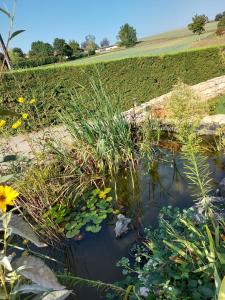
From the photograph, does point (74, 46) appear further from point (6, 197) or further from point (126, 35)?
point (6, 197)

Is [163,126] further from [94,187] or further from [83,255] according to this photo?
[83,255]

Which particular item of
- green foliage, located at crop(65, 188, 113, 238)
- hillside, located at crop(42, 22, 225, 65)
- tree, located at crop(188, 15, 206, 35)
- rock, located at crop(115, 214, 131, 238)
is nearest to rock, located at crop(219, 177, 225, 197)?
rock, located at crop(115, 214, 131, 238)

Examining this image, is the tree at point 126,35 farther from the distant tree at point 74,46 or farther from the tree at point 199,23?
the tree at point 199,23

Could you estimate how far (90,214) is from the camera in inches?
130

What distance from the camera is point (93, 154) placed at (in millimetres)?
4039

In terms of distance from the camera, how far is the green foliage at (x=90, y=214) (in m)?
3.13

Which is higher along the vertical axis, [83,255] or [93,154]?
[93,154]

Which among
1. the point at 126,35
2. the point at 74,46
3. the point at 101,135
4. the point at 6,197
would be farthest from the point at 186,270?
the point at 126,35

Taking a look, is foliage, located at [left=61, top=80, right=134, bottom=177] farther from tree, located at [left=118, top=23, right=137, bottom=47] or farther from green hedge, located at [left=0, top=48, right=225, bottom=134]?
tree, located at [left=118, top=23, right=137, bottom=47]

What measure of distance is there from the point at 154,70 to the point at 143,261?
885 centimetres

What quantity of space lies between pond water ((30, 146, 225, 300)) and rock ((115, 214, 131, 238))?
0.05m

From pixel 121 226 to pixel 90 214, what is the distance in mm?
463

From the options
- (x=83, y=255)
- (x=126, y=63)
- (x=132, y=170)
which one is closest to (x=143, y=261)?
(x=83, y=255)

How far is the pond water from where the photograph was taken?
2650mm
